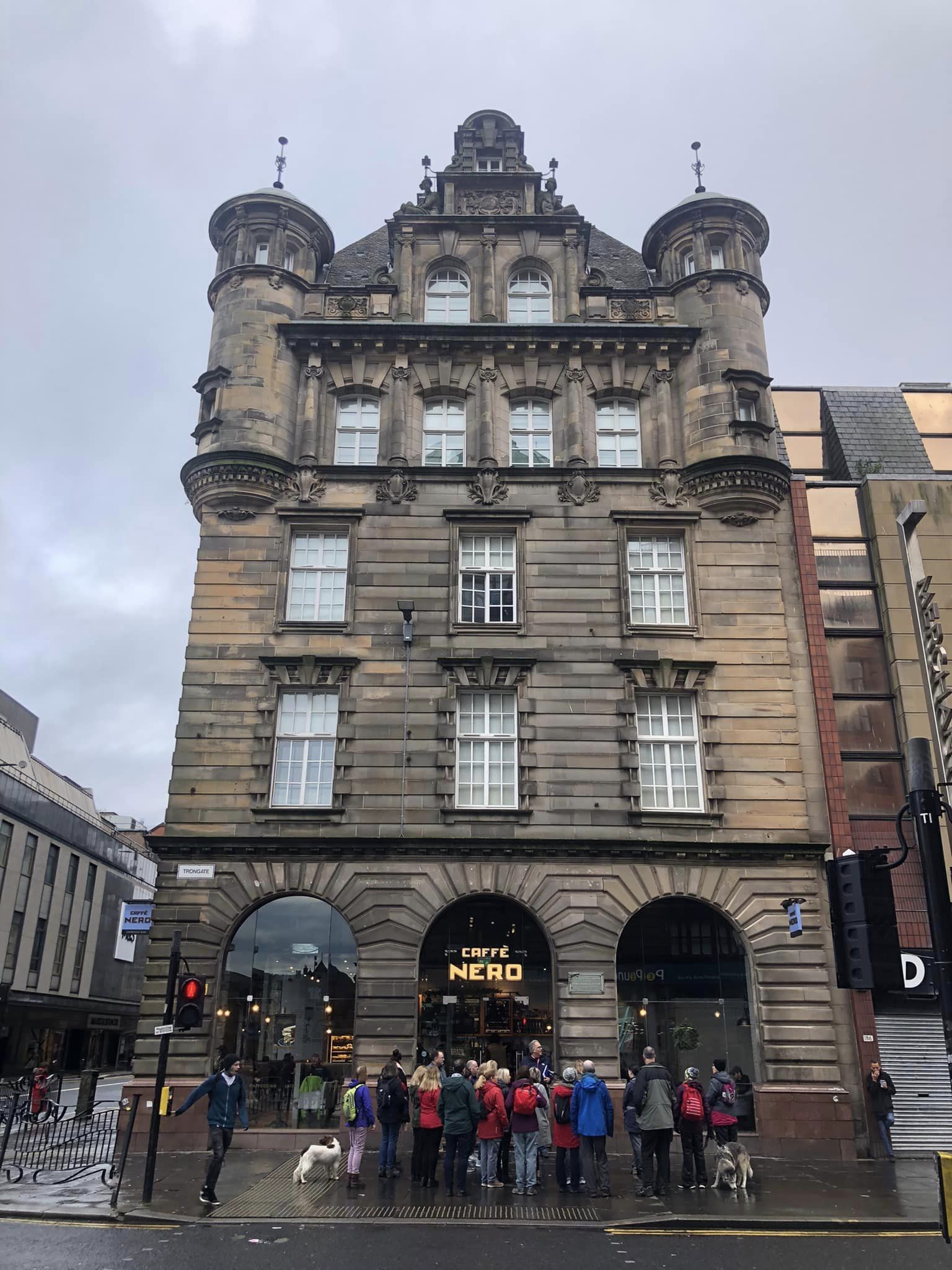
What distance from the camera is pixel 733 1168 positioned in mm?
15797

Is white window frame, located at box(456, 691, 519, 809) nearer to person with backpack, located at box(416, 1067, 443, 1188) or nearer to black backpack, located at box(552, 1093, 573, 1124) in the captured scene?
person with backpack, located at box(416, 1067, 443, 1188)

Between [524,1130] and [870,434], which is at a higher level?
[870,434]

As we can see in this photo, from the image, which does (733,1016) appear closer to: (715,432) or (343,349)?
(715,432)

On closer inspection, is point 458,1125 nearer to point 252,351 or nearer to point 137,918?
point 137,918

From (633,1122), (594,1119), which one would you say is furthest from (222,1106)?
(633,1122)

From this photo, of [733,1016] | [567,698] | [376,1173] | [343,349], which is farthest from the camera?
[343,349]

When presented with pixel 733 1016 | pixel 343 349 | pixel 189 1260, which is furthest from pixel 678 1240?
pixel 343 349

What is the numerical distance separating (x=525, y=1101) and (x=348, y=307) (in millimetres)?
21789

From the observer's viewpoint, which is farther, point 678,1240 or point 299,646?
point 299,646

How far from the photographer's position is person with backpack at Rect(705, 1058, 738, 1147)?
54.6 feet

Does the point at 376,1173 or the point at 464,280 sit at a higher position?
the point at 464,280

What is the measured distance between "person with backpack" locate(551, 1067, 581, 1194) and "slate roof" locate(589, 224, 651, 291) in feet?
73.4

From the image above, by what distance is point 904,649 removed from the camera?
25.4m

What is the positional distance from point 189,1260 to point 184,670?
49.5 feet
